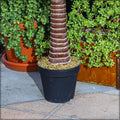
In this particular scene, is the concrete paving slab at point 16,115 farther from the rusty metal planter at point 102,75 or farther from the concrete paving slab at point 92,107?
the rusty metal planter at point 102,75

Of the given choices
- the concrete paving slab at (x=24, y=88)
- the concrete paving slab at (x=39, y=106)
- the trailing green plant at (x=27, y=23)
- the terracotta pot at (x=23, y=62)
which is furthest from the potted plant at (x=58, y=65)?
the terracotta pot at (x=23, y=62)

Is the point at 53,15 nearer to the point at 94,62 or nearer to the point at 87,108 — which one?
the point at 94,62

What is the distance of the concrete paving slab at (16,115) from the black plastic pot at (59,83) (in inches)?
18.8

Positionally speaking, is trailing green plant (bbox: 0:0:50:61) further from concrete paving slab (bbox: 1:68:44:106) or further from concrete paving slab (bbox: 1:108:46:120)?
concrete paving slab (bbox: 1:108:46:120)

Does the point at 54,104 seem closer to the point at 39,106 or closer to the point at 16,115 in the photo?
the point at 39,106

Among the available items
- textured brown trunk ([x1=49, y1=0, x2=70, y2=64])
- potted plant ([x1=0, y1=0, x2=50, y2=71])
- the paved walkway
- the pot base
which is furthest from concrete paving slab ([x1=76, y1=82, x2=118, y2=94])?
the pot base

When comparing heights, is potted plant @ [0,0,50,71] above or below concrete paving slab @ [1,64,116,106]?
above

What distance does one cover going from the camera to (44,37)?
4.79 metres

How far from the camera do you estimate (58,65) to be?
3.79 metres

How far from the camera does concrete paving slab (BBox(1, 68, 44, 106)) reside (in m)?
4.08

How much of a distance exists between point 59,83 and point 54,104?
0.36m

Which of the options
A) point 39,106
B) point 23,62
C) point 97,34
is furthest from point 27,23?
point 39,106

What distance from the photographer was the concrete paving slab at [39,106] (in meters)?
3.67

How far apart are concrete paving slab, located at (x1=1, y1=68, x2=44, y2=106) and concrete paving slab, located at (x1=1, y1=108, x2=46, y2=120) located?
288mm
